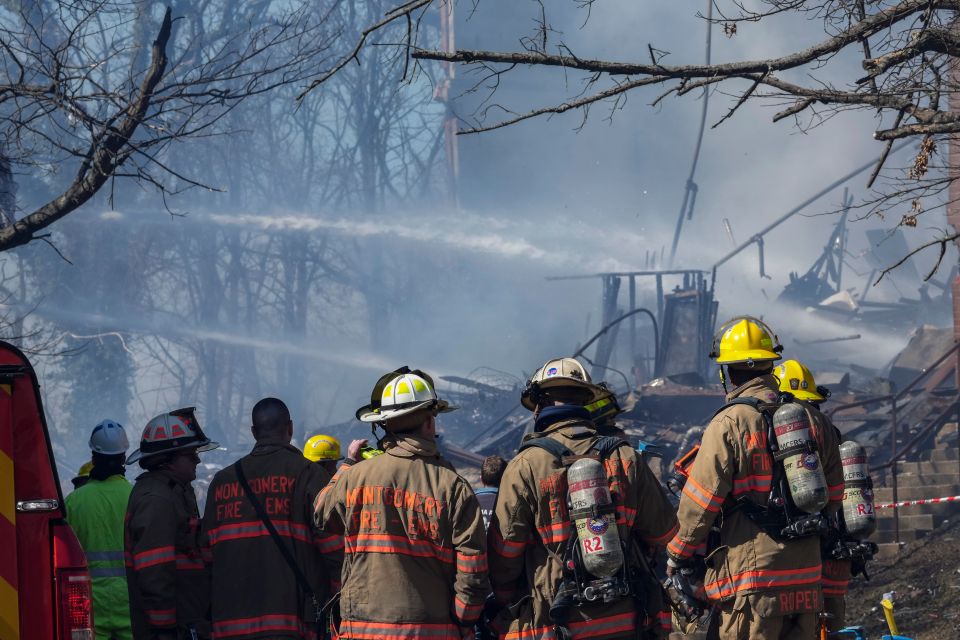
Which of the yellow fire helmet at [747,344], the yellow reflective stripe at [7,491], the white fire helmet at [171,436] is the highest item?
the yellow fire helmet at [747,344]

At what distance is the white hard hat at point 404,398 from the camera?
13.9 feet

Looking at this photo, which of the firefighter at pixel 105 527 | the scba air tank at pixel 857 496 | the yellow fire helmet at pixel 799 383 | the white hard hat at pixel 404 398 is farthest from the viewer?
the yellow fire helmet at pixel 799 383

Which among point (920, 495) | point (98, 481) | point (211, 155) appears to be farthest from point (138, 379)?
point (98, 481)

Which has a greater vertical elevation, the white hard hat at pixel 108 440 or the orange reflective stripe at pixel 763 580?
the white hard hat at pixel 108 440

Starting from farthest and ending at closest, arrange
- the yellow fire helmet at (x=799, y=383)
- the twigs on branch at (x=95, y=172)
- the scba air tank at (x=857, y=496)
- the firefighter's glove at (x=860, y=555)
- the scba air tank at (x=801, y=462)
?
the twigs on branch at (x=95, y=172)
the yellow fire helmet at (x=799, y=383)
the scba air tank at (x=857, y=496)
the firefighter's glove at (x=860, y=555)
the scba air tank at (x=801, y=462)

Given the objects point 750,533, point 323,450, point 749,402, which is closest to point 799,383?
point 749,402

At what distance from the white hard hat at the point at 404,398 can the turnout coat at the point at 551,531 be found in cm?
41

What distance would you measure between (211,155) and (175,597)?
3131cm

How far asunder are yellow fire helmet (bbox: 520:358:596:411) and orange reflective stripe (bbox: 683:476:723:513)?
65 cm

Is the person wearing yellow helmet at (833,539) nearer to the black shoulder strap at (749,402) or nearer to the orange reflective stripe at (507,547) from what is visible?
the black shoulder strap at (749,402)

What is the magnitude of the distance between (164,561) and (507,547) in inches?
63.0

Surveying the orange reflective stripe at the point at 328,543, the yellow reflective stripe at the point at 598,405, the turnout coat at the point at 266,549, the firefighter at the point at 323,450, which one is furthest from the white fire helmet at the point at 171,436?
the firefighter at the point at 323,450

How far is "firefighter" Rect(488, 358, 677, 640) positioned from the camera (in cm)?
412

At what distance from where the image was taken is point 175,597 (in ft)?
15.9
